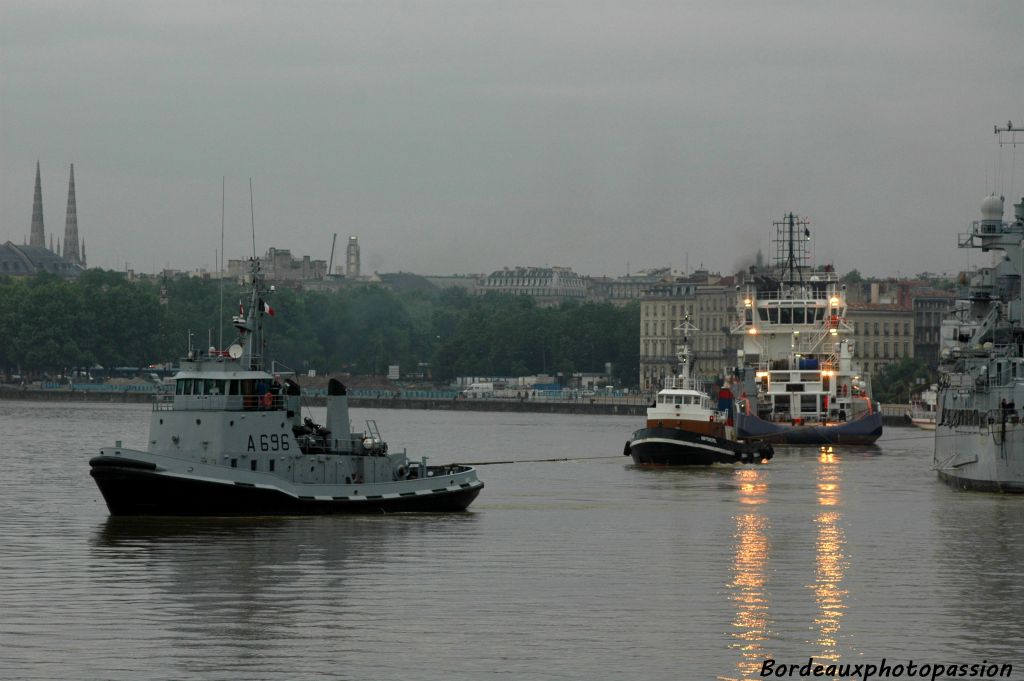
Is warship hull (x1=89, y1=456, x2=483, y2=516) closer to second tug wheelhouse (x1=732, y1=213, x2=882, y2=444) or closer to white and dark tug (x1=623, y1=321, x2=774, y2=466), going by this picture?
white and dark tug (x1=623, y1=321, x2=774, y2=466)

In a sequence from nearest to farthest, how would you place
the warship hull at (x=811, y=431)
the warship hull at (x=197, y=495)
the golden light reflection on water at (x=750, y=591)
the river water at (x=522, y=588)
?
the river water at (x=522, y=588)
the golden light reflection on water at (x=750, y=591)
the warship hull at (x=197, y=495)
the warship hull at (x=811, y=431)

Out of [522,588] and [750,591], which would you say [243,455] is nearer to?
[522,588]

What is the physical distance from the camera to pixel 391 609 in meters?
37.2

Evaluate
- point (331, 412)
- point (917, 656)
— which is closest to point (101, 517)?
point (331, 412)

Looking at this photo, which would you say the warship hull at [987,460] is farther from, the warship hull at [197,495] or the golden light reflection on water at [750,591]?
the warship hull at [197,495]

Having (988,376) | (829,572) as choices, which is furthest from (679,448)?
(829,572)

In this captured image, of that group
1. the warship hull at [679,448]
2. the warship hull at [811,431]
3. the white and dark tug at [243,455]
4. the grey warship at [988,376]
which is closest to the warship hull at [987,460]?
the grey warship at [988,376]

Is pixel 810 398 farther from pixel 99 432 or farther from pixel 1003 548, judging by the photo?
pixel 1003 548

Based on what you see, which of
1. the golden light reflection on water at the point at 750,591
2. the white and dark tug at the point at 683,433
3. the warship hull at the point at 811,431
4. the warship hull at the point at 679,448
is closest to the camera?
the golden light reflection on water at the point at 750,591

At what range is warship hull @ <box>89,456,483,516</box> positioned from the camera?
5191cm

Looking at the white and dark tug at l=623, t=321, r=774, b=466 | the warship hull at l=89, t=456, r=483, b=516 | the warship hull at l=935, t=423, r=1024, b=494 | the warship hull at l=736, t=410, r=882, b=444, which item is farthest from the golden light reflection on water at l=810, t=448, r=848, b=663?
the warship hull at l=736, t=410, r=882, b=444

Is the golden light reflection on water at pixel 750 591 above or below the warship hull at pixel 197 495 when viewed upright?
below

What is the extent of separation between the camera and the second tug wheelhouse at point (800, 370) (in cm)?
11744

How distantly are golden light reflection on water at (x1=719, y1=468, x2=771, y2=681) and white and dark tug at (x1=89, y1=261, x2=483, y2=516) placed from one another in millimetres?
10916
